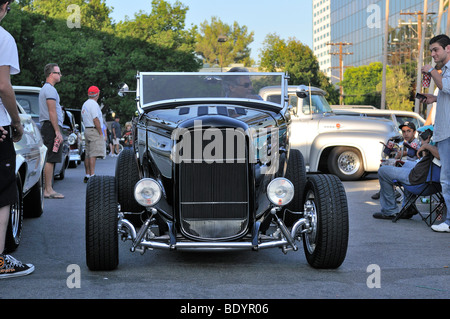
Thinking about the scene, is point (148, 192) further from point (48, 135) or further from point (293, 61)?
point (293, 61)

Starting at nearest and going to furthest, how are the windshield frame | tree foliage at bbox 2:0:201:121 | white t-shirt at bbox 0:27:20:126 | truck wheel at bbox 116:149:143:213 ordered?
white t-shirt at bbox 0:27:20:126 < the windshield frame < truck wheel at bbox 116:149:143:213 < tree foliage at bbox 2:0:201:121

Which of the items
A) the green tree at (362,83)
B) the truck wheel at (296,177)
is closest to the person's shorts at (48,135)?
the truck wheel at (296,177)

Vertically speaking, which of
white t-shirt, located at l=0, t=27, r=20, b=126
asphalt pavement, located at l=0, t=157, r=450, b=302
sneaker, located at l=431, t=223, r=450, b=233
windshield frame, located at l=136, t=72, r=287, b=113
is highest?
white t-shirt, located at l=0, t=27, r=20, b=126

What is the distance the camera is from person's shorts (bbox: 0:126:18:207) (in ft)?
17.6

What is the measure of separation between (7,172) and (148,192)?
1.08m

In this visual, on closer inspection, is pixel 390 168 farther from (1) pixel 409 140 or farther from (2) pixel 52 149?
(2) pixel 52 149

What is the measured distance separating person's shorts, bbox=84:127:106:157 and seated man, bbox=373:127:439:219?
5864mm

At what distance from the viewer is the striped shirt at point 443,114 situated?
7.70m

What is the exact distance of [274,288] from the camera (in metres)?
5.00

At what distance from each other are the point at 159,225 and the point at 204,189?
491 mm

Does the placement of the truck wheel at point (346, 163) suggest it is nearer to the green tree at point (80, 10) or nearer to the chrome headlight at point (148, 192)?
the chrome headlight at point (148, 192)

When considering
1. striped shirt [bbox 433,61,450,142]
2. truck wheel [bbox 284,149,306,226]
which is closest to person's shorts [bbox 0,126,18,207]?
truck wheel [bbox 284,149,306,226]

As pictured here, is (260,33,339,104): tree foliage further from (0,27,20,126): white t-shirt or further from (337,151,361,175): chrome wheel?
(0,27,20,126): white t-shirt
